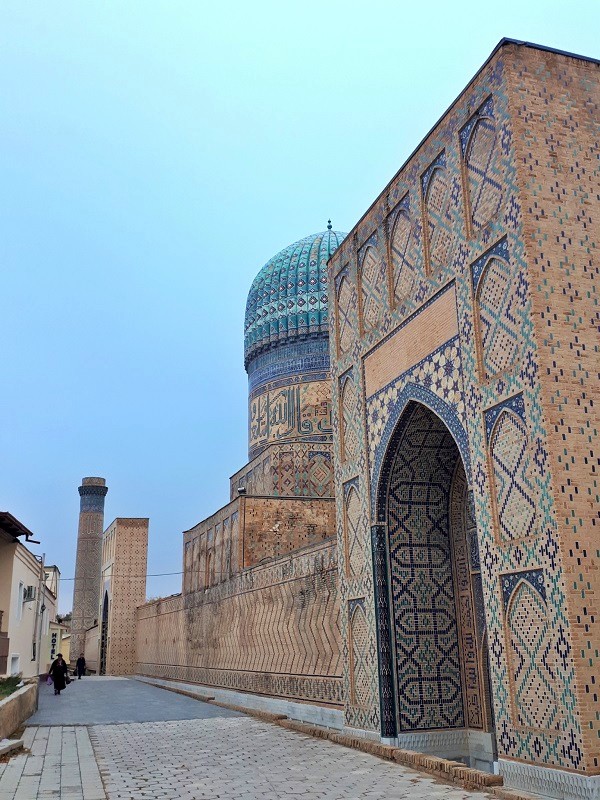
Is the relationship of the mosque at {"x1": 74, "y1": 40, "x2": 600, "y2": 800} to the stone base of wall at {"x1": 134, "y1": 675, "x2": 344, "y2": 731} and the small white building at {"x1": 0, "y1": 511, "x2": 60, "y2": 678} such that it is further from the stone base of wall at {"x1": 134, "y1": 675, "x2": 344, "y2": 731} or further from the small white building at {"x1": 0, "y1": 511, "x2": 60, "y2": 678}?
the small white building at {"x1": 0, "y1": 511, "x2": 60, "y2": 678}

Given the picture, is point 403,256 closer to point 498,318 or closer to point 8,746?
point 498,318

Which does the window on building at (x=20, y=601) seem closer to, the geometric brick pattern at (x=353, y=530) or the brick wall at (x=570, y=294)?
the geometric brick pattern at (x=353, y=530)

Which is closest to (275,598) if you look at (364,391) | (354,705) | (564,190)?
(354,705)

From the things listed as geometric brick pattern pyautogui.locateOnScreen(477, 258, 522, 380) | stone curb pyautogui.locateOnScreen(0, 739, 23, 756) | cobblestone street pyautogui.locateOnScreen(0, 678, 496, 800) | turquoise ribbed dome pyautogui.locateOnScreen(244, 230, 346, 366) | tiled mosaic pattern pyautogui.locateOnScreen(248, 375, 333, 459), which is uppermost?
turquoise ribbed dome pyautogui.locateOnScreen(244, 230, 346, 366)

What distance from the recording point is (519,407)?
4.64 metres

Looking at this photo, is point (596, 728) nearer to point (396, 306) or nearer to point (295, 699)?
point (396, 306)

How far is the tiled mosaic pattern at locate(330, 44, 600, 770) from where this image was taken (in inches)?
165

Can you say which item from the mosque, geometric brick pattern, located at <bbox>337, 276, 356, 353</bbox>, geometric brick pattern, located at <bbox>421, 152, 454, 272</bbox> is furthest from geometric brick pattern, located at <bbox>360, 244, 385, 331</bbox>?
geometric brick pattern, located at <bbox>421, 152, 454, 272</bbox>

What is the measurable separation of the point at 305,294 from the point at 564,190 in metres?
11.7

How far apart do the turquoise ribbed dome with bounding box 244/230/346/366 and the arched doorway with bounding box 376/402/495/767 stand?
9.35 metres

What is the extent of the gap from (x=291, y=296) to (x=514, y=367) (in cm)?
1211

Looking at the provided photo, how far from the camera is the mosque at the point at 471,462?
169 inches

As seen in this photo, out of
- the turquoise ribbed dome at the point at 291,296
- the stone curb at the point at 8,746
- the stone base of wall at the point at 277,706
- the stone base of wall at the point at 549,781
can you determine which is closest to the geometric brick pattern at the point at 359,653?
the stone base of wall at the point at 277,706

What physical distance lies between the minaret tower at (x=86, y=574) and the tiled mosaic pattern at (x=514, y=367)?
2430 centimetres
